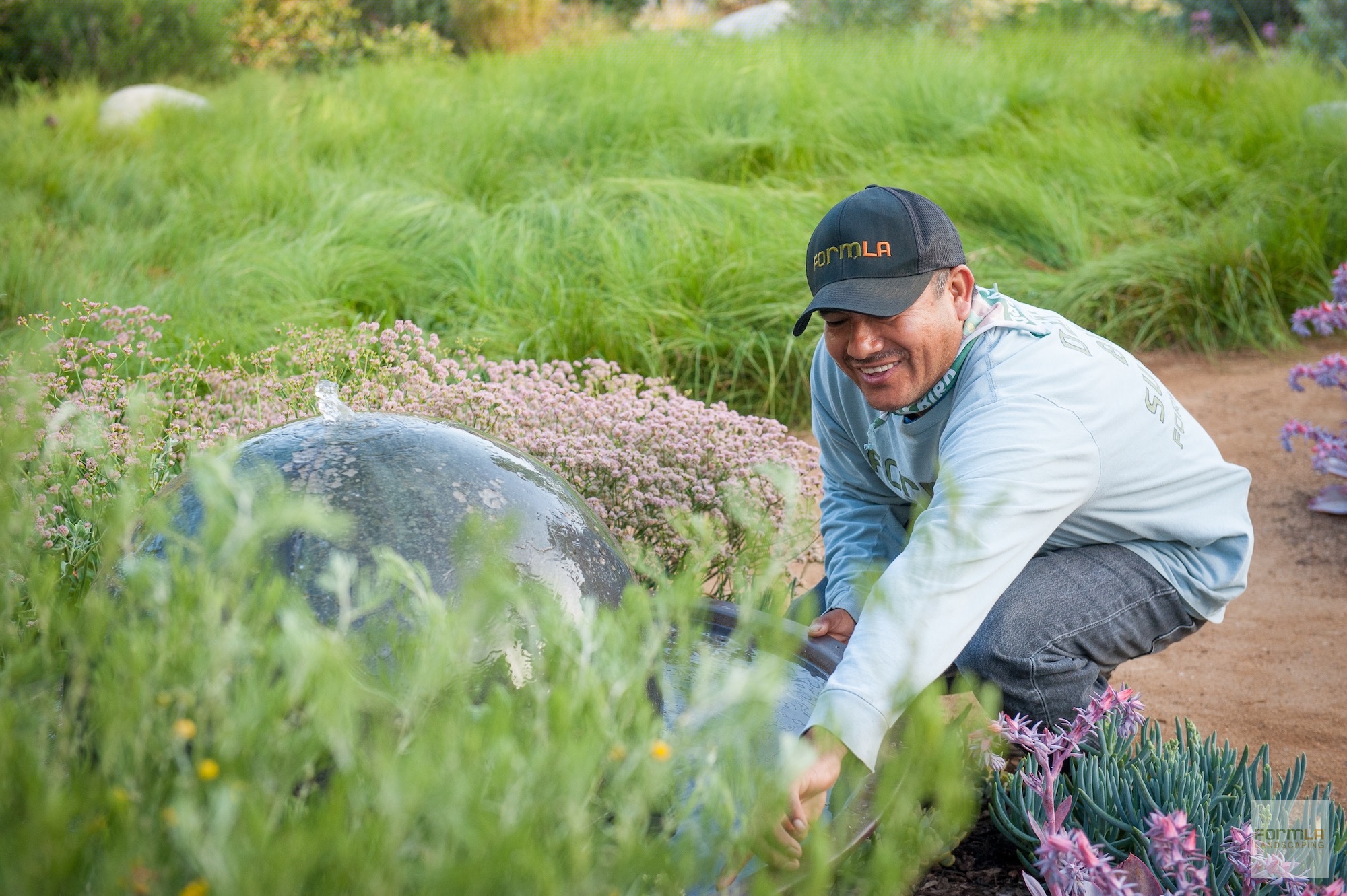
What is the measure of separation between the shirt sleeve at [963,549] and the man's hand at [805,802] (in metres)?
0.03

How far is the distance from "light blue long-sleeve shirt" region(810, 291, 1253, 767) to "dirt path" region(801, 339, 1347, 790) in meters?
0.76

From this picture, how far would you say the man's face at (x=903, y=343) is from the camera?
7.89 ft

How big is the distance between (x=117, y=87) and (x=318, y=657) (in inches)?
499

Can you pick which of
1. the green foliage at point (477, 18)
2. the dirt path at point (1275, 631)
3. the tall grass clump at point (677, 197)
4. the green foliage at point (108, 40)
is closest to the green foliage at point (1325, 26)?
the tall grass clump at point (677, 197)

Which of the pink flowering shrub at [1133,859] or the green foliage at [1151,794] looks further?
the green foliage at [1151,794]

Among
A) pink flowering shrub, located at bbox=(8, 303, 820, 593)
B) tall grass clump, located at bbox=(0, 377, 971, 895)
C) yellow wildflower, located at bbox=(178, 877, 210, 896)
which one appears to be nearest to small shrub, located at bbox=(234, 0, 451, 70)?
pink flowering shrub, located at bbox=(8, 303, 820, 593)

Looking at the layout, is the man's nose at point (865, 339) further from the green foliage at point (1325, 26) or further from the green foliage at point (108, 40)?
the green foliage at point (108, 40)

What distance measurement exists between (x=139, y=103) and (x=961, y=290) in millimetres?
9416

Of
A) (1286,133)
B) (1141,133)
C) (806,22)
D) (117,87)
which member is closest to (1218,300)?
(1286,133)

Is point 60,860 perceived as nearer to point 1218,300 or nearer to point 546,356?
point 546,356

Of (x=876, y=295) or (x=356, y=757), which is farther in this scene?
(x=876, y=295)

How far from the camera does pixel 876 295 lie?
235cm

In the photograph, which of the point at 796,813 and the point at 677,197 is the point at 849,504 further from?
the point at 677,197

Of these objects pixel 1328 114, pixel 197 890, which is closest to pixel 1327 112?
pixel 1328 114
